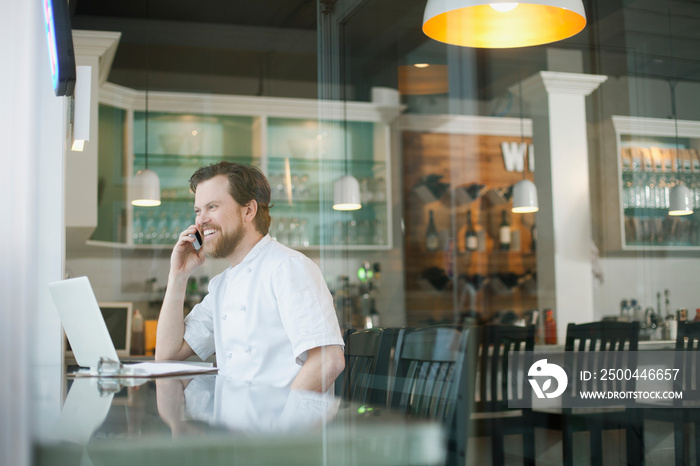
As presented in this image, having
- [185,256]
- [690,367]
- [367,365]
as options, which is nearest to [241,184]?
[185,256]

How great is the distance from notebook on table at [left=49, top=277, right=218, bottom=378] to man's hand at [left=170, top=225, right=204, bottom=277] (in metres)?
0.33

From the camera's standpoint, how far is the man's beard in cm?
215

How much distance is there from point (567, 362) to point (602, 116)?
3.96 metres

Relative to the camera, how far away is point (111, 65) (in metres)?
4.72

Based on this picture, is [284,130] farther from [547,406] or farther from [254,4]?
[547,406]

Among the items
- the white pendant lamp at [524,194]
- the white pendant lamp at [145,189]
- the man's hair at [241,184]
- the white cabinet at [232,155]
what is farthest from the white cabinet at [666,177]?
the white pendant lamp at [145,189]

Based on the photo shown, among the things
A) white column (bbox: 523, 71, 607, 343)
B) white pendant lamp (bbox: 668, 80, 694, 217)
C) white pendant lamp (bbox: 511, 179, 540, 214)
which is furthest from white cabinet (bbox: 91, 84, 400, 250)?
white pendant lamp (bbox: 668, 80, 694, 217)

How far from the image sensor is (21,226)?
1.06 meters

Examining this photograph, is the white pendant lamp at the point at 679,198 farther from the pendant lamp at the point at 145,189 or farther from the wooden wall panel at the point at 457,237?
the wooden wall panel at the point at 457,237

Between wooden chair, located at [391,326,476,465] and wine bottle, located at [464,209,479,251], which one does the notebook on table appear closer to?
wooden chair, located at [391,326,476,465]

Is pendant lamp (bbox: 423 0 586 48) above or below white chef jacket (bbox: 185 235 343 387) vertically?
above

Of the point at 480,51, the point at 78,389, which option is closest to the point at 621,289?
the point at 480,51

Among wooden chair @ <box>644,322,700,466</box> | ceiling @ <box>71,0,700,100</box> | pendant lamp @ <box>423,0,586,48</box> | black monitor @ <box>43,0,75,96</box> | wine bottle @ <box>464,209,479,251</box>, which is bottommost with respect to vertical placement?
wooden chair @ <box>644,322,700,466</box>

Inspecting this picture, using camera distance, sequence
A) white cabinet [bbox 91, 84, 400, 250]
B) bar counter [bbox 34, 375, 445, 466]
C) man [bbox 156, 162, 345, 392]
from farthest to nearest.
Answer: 1. white cabinet [bbox 91, 84, 400, 250]
2. man [bbox 156, 162, 345, 392]
3. bar counter [bbox 34, 375, 445, 466]
